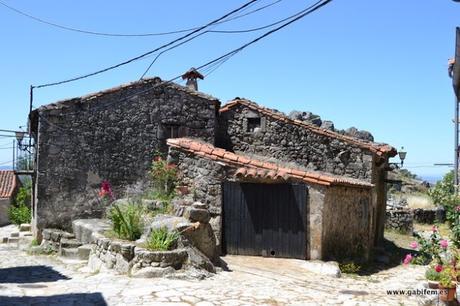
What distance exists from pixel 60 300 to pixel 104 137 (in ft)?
24.8

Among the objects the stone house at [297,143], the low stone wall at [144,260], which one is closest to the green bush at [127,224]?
the low stone wall at [144,260]

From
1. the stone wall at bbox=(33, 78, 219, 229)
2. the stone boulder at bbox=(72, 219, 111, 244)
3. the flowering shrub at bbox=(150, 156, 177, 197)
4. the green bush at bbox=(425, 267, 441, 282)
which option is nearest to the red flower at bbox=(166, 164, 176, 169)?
the flowering shrub at bbox=(150, 156, 177, 197)

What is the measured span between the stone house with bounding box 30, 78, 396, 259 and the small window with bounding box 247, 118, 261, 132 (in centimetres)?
4

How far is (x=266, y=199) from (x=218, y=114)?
4.47m

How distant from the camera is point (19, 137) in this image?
1686cm

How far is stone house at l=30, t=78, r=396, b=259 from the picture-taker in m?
12.3

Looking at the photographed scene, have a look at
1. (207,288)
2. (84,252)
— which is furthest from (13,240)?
(207,288)

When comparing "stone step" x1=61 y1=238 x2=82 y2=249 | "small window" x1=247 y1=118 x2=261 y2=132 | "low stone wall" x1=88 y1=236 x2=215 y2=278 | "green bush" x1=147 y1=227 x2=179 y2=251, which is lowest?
"stone step" x1=61 y1=238 x2=82 y2=249

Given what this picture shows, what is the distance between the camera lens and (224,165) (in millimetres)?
12656

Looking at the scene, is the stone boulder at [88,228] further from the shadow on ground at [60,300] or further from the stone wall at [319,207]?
the shadow on ground at [60,300]

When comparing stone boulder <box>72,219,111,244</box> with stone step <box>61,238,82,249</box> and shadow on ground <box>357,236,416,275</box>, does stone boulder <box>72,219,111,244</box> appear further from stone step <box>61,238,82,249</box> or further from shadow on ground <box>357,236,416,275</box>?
shadow on ground <box>357,236,416,275</box>

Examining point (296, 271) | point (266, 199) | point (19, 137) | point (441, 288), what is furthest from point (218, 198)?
point (19, 137)

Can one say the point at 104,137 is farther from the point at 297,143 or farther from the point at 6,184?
the point at 6,184

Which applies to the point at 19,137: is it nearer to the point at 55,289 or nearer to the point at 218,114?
the point at 218,114
